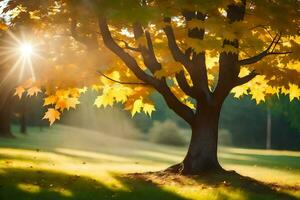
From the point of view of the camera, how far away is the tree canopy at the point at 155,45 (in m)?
13.5

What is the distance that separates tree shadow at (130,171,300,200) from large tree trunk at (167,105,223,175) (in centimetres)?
44

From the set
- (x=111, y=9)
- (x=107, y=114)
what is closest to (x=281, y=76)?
(x=111, y=9)

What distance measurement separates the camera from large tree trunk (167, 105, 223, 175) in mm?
16812

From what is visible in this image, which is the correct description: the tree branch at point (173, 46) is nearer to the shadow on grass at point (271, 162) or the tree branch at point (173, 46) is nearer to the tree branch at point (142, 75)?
the tree branch at point (142, 75)

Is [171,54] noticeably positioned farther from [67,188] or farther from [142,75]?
[67,188]

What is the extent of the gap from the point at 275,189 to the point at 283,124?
47440 mm

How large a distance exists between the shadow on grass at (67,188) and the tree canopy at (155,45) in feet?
8.24

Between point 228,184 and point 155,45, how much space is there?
4.62 metres

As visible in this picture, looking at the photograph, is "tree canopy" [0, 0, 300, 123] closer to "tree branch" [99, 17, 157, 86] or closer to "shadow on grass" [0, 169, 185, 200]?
"tree branch" [99, 17, 157, 86]

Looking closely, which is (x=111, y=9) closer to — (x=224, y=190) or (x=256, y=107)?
(x=224, y=190)

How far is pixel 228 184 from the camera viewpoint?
48.6ft

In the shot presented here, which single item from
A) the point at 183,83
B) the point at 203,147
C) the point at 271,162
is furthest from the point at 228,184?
the point at 271,162

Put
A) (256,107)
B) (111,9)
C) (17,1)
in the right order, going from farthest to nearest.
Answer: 1. (256,107)
2. (17,1)
3. (111,9)

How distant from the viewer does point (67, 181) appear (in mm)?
14609
